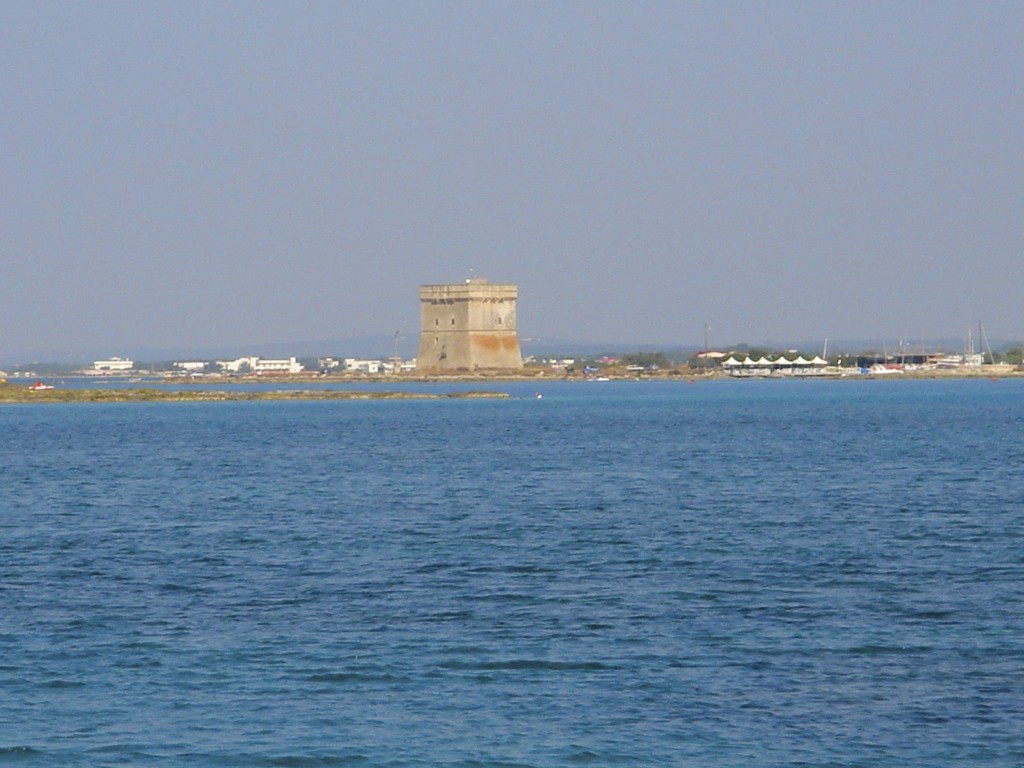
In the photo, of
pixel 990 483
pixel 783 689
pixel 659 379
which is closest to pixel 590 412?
pixel 990 483

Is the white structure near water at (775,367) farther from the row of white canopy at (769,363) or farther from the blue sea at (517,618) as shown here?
the blue sea at (517,618)

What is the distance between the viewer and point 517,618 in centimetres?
1627

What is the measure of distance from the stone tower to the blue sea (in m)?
95.3

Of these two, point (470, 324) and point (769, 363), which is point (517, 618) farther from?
point (769, 363)

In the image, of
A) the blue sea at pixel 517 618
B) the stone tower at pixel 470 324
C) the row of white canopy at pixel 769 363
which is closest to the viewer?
the blue sea at pixel 517 618

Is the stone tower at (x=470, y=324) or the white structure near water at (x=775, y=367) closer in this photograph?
the stone tower at (x=470, y=324)

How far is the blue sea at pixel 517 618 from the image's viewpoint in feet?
38.7

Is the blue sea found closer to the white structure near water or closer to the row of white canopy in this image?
the white structure near water

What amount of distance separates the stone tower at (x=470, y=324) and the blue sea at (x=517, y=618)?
313ft

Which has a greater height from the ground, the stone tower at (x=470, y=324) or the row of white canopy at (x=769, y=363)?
the stone tower at (x=470, y=324)

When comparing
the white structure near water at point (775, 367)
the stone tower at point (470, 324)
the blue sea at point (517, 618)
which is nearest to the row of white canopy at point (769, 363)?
the white structure near water at point (775, 367)

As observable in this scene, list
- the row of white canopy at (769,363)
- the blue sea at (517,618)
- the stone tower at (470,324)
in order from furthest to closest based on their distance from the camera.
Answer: the row of white canopy at (769,363)
the stone tower at (470,324)
the blue sea at (517,618)

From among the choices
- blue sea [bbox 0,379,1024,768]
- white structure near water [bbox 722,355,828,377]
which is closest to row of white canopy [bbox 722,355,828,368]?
white structure near water [bbox 722,355,828,377]

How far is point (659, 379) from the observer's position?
162 metres
